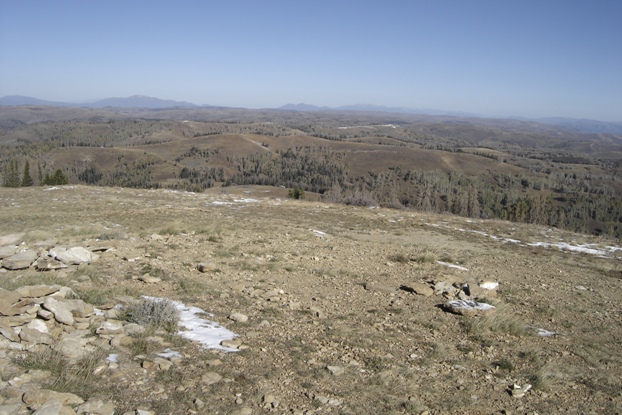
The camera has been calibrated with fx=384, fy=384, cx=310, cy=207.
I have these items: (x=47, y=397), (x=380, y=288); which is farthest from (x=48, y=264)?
(x=380, y=288)

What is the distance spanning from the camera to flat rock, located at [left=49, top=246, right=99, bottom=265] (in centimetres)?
934

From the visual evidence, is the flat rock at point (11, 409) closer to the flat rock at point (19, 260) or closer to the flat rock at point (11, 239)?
the flat rock at point (19, 260)

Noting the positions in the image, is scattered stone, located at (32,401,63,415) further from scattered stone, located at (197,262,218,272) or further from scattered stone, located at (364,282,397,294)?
scattered stone, located at (364,282,397,294)

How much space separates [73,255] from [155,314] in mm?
4499

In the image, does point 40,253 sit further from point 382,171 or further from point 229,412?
point 382,171

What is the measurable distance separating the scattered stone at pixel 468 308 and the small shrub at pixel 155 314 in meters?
5.81

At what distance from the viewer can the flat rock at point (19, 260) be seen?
8.66 meters

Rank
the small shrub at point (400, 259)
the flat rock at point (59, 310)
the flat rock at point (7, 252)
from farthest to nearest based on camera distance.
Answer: the small shrub at point (400, 259) → the flat rock at point (7, 252) → the flat rock at point (59, 310)

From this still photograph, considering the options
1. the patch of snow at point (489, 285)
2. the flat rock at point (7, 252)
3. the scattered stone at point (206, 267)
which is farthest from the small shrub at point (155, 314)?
the patch of snow at point (489, 285)

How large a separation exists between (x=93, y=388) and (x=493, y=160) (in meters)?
189

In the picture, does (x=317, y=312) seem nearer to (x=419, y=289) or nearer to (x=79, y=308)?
(x=419, y=289)

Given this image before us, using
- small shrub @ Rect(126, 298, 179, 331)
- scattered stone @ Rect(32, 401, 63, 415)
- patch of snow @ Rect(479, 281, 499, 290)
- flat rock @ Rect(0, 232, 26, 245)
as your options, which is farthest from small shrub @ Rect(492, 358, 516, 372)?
flat rock @ Rect(0, 232, 26, 245)

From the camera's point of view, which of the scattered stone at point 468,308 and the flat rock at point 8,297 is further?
the scattered stone at point 468,308

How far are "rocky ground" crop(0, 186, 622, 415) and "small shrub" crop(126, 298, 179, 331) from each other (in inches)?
5.1
